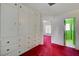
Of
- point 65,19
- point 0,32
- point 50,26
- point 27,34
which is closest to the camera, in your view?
point 0,32

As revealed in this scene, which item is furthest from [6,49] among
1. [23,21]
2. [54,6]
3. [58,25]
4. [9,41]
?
[58,25]

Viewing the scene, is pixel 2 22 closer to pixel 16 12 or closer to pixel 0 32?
pixel 0 32

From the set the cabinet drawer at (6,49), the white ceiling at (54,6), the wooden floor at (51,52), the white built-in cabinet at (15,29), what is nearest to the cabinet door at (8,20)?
the white built-in cabinet at (15,29)

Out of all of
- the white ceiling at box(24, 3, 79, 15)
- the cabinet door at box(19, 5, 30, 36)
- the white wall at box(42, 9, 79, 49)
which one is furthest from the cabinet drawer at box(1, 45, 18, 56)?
the white wall at box(42, 9, 79, 49)

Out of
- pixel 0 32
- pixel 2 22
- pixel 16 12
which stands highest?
pixel 16 12

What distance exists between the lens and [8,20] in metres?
1.77

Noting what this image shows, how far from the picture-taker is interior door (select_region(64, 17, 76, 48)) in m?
3.45

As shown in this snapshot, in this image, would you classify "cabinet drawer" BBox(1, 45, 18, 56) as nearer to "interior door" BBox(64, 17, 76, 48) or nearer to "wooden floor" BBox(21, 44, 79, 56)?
"wooden floor" BBox(21, 44, 79, 56)

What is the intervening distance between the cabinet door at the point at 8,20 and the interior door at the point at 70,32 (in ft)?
7.29

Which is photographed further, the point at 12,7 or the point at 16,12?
the point at 16,12

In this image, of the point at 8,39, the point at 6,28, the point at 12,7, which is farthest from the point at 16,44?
the point at 12,7

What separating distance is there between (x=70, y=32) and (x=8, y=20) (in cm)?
262

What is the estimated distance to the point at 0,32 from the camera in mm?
1591

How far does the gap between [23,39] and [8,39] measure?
71 cm
